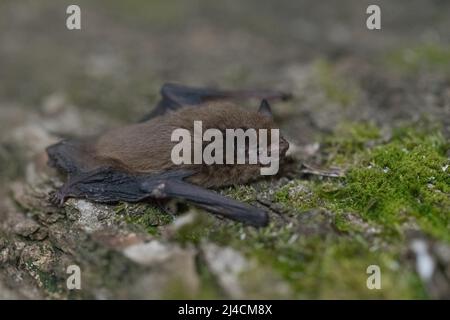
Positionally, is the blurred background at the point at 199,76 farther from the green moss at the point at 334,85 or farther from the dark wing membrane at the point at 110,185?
the dark wing membrane at the point at 110,185

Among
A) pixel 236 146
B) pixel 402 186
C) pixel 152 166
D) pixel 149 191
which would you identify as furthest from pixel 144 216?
pixel 402 186

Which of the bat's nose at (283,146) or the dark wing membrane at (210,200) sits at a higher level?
the bat's nose at (283,146)

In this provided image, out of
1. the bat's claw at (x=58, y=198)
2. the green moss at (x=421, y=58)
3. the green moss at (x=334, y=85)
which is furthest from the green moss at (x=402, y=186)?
the bat's claw at (x=58, y=198)

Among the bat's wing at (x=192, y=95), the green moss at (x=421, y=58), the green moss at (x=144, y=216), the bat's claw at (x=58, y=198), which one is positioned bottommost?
the green moss at (x=144, y=216)

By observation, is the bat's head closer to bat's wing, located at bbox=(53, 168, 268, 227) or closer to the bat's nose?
the bat's nose
